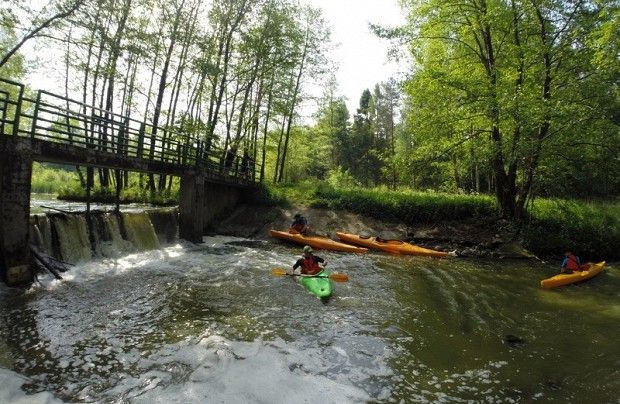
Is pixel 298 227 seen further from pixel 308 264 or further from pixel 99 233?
pixel 99 233

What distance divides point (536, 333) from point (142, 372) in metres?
6.57

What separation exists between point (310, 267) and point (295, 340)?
3.87 meters

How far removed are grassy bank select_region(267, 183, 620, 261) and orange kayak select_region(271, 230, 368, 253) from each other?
3.28 metres

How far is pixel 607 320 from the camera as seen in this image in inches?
321

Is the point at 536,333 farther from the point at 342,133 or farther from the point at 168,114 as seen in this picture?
the point at 342,133

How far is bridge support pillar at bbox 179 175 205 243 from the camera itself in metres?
15.2

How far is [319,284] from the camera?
9406mm

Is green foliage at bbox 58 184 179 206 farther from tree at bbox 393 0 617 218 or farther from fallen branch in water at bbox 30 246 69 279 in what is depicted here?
tree at bbox 393 0 617 218

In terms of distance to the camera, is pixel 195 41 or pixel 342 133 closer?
pixel 195 41

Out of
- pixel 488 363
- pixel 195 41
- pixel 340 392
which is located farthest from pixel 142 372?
pixel 195 41

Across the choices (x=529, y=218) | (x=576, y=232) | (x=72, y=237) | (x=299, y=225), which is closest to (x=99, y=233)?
(x=72, y=237)

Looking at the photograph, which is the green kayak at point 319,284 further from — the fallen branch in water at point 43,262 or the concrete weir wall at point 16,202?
the concrete weir wall at point 16,202

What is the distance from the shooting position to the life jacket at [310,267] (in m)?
10.3

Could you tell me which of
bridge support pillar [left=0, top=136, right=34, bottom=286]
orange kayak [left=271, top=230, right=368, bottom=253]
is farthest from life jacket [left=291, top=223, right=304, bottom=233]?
bridge support pillar [left=0, top=136, right=34, bottom=286]
